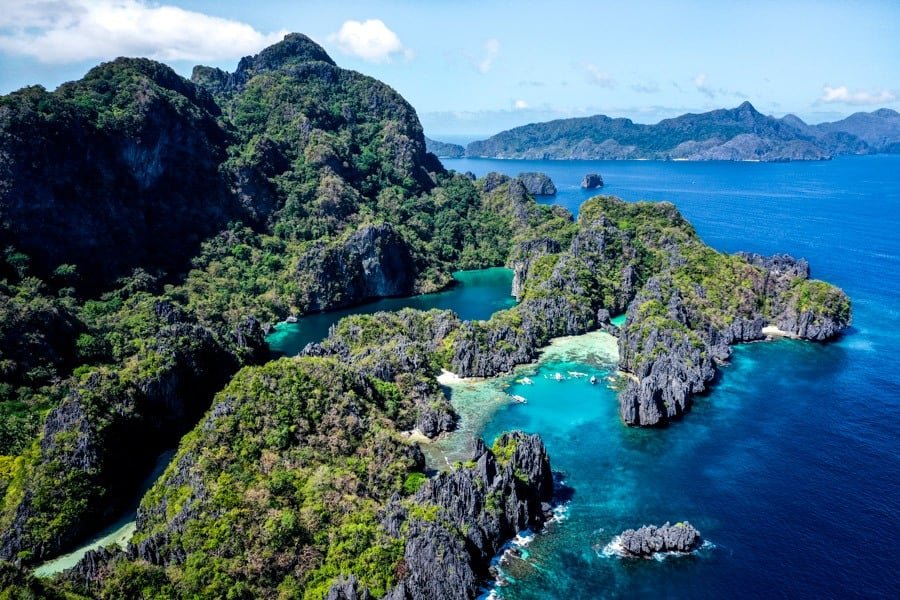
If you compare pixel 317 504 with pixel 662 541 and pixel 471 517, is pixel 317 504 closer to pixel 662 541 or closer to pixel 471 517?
pixel 471 517

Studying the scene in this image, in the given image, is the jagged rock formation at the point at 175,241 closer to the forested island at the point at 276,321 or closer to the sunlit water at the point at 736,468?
the forested island at the point at 276,321

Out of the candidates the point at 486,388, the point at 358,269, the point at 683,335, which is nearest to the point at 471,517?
the point at 486,388

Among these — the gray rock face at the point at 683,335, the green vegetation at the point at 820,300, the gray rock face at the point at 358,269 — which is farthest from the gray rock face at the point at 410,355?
the green vegetation at the point at 820,300

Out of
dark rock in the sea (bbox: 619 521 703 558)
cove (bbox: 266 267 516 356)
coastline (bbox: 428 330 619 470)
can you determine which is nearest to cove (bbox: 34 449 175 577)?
coastline (bbox: 428 330 619 470)

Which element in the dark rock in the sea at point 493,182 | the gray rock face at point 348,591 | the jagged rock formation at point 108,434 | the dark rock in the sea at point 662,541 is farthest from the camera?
the dark rock in the sea at point 493,182

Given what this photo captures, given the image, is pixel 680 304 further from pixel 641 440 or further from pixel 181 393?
pixel 181 393

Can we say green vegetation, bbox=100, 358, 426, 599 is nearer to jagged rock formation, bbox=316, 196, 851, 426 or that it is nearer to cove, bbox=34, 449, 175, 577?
cove, bbox=34, 449, 175, 577
